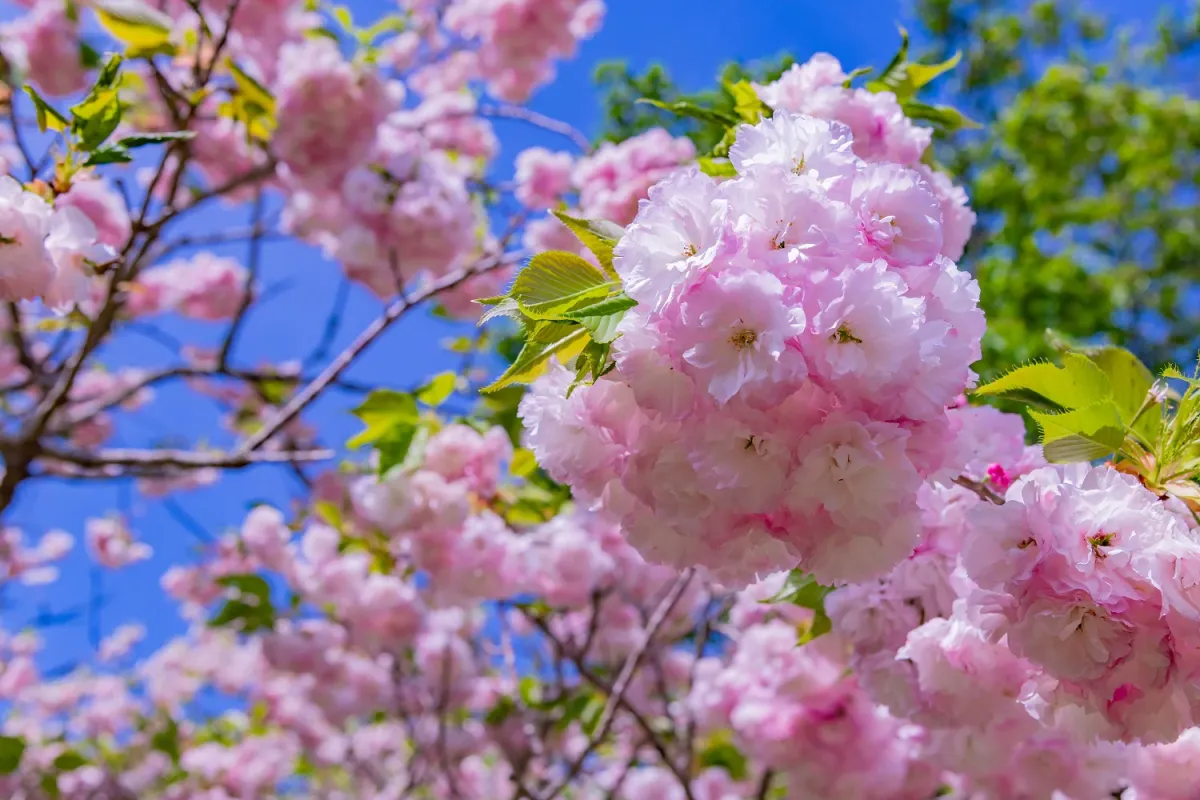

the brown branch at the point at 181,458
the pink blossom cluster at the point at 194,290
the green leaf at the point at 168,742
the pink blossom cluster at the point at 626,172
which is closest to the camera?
the pink blossom cluster at the point at 626,172

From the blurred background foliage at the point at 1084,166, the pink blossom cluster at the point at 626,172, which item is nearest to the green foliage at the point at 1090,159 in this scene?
the blurred background foliage at the point at 1084,166

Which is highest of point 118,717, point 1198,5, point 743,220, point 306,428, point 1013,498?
point 1198,5

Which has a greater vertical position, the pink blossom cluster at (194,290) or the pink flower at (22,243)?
the pink blossom cluster at (194,290)

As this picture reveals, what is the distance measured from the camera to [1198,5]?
307 inches

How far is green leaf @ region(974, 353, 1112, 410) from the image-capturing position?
894 millimetres

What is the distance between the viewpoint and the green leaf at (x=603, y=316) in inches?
30.0

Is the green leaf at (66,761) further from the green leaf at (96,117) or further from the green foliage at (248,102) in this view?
the green leaf at (96,117)

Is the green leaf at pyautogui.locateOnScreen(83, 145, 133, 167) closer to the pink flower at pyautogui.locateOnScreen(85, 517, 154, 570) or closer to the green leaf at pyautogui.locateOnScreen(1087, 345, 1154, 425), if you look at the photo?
the green leaf at pyautogui.locateOnScreen(1087, 345, 1154, 425)

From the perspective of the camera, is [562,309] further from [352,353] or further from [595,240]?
[352,353]

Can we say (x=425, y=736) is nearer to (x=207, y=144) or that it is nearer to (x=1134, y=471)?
(x=207, y=144)

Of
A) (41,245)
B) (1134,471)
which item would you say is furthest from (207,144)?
(1134,471)

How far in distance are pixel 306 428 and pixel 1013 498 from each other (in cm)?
465

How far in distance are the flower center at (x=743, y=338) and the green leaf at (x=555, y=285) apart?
161 millimetres

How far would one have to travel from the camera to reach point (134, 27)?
6.45ft
